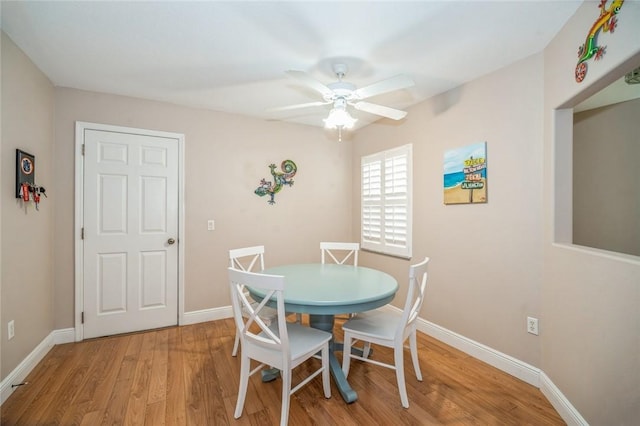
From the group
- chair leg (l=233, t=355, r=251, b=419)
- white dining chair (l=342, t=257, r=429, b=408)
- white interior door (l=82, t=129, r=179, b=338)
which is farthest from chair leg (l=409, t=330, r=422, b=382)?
white interior door (l=82, t=129, r=179, b=338)

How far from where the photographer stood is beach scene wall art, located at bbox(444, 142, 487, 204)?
97.3 inches

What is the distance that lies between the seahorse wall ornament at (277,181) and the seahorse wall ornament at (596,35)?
2.85 metres

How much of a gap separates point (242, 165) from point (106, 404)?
252 cm

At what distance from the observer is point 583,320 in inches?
65.1

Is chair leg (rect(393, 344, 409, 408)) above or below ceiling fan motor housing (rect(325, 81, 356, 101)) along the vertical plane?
below

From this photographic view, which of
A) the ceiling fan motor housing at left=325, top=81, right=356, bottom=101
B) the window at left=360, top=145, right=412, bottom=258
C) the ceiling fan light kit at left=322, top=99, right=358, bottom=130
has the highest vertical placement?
the ceiling fan motor housing at left=325, top=81, right=356, bottom=101

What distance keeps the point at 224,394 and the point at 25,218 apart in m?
2.02

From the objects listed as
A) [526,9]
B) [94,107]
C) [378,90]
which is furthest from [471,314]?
[94,107]

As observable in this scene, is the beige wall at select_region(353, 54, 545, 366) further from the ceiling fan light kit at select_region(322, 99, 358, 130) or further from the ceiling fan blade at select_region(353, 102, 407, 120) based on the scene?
the ceiling fan light kit at select_region(322, 99, 358, 130)

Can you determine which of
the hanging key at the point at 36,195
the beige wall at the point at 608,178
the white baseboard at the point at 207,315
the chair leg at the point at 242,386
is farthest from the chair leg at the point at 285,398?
the beige wall at the point at 608,178

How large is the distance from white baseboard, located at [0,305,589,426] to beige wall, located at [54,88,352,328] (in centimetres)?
12

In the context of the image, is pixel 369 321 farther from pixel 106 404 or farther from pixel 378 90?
pixel 106 404

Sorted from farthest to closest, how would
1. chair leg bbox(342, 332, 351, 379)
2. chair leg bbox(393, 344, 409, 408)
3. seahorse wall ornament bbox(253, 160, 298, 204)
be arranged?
seahorse wall ornament bbox(253, 160, 298, 204)
chair leg bbox(342, 332, 351, 379)
chair leg bbox(393, 344, 409, 408)

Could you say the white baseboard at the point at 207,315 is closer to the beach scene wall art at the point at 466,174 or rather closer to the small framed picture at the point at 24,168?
the small framed picture at the point at 24,168
